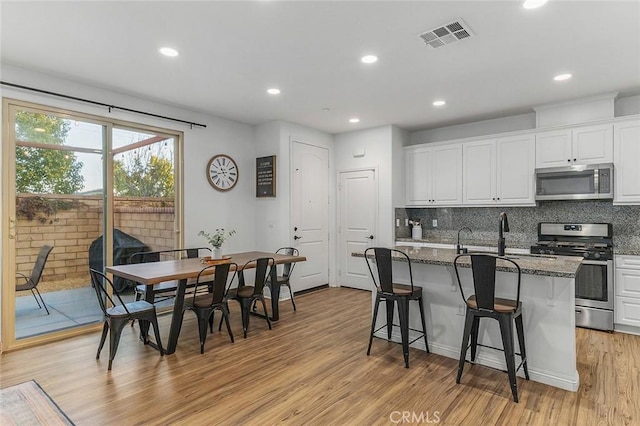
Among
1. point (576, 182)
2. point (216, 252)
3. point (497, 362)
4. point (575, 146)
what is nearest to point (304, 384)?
point (497, 362)

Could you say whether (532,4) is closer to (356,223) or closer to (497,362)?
(497,362)

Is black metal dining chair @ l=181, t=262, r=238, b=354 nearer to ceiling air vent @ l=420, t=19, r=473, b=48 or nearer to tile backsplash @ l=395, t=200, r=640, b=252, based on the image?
ceiling air vent @ l=420, t=19, r=473, b=48

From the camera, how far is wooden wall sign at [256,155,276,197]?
5.43 m

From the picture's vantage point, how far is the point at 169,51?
3.05 meters

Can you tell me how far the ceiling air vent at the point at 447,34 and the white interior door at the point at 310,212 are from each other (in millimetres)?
3080

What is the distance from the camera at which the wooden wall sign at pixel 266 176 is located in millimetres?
5426

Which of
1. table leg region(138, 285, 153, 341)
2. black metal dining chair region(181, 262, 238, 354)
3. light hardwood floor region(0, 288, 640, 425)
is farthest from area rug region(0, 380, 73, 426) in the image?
table leg region(138, 285, 153, 341)

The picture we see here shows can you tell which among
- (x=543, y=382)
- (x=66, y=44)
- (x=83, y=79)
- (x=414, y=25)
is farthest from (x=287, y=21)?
(x=543, y=382)

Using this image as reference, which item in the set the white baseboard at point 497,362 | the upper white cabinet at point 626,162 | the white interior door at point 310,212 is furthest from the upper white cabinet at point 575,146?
the white interior door at point 310,212

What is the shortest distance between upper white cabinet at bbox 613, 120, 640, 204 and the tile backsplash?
35 cm

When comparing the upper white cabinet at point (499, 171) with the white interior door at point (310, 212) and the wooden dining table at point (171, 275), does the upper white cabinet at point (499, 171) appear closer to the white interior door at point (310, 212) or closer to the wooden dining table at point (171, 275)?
the white interior door at point (310, 212)

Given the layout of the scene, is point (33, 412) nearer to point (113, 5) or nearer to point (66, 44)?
point (113, 5)

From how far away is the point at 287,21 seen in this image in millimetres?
2584

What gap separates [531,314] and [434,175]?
3146 mm
